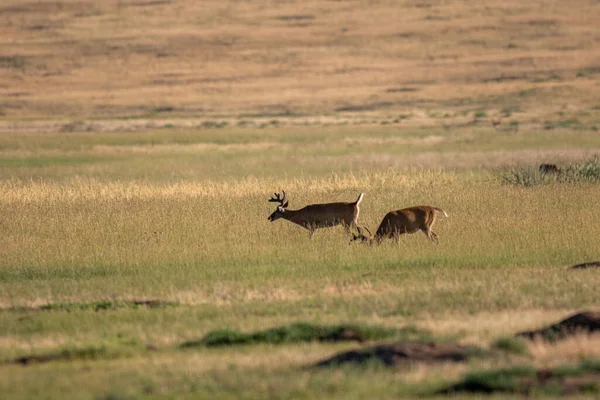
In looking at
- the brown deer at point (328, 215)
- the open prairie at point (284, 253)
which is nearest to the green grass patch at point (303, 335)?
→ the open prairie at point (284, 253)

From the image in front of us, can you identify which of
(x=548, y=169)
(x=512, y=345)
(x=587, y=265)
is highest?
(x=512, y=345)

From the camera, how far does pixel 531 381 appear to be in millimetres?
8664

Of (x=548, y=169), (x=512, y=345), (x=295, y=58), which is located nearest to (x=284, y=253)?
(x=512, y=345)

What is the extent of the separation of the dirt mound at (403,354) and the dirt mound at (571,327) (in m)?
0.97

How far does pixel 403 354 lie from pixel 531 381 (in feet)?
4.12

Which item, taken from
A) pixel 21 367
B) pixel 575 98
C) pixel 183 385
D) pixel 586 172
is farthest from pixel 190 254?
pixel 575 98

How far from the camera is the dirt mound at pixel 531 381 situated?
8375 millimetres

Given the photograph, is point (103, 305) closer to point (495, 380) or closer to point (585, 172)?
point (495, 380)

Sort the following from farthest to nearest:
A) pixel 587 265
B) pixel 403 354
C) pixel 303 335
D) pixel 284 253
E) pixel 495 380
A: pixel 284 253, pixel 587 265, pixel 303 335, pixel 403 354, pixel 495 380

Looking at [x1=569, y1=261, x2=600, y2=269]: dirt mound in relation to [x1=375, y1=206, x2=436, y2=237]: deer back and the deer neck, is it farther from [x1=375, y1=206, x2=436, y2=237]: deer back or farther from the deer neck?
the deer neck

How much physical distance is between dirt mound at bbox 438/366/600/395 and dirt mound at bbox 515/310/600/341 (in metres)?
1.39

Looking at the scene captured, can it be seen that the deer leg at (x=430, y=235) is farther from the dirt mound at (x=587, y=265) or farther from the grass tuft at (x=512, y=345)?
the grass tuft at (x=512, y=345)

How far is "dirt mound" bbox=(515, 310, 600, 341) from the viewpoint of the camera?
10.4 meters

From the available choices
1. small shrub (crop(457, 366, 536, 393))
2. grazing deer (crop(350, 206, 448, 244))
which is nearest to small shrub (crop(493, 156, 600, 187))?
grazing deer (crop(350, 206, 448, 244))
